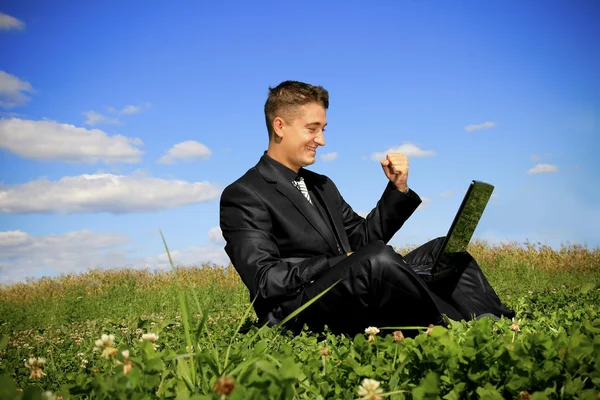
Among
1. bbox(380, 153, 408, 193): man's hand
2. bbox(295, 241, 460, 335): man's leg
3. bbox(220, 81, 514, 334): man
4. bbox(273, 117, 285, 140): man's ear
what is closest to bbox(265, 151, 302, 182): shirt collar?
bbox(220, 81, 514, 334): man

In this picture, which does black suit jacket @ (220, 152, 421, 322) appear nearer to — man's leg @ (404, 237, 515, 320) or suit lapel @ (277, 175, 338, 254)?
suit lapel @ (277, 175, 338, 254)

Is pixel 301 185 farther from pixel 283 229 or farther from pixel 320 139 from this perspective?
pixel 283 229

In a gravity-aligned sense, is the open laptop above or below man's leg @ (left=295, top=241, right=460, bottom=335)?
above

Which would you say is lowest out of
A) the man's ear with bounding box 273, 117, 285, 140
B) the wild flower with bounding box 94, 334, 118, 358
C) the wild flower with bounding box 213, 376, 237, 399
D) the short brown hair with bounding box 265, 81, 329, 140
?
the wild flower with bounding box 213, 376, 237, 399

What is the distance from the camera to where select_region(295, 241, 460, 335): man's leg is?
488 cm

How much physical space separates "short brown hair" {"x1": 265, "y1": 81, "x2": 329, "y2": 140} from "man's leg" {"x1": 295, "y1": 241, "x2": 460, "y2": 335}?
1.90 meters

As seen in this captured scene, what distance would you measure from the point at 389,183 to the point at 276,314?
1922mm

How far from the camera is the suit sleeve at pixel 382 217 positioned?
6.29 m

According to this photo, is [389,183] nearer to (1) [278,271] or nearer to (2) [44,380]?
(1) [278,271]

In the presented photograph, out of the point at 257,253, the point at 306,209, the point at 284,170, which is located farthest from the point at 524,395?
the point at 284,170

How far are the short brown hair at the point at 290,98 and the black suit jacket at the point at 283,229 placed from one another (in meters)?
0.48

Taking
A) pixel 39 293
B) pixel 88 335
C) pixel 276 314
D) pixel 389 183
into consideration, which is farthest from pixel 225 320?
pixel 39 293

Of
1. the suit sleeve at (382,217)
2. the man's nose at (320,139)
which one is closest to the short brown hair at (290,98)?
the man's nose at (320,139)

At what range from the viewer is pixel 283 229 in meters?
5.74
